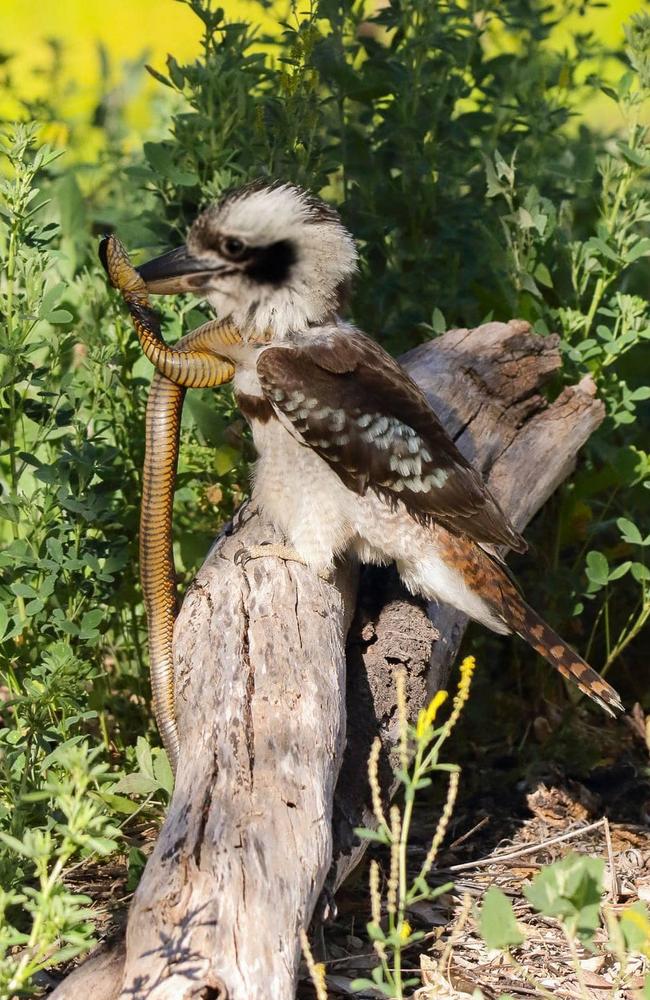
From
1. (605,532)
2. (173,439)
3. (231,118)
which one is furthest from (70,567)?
(605,532)

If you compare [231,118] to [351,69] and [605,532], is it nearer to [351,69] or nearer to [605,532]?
[351,69]

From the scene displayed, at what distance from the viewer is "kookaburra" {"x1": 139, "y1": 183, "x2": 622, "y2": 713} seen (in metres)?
3.88

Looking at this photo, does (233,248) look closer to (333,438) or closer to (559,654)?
(333,438)

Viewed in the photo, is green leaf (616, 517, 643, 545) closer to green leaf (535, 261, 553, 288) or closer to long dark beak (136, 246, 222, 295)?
green leaf (535, 261, 553, 288)

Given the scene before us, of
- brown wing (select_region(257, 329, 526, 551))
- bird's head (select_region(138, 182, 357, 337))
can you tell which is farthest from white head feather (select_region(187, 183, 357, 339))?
brown wing (select_region(257, 329, 526, 551))

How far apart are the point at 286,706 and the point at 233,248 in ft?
5.04

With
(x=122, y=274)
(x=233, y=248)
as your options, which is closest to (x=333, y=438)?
(x=233, y=248)

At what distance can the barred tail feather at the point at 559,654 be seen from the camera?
12.7 feet

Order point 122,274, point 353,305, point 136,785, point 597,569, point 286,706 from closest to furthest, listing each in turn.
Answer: point 286,706
point 136,785
point 122,274
point 597,569
point 353,305

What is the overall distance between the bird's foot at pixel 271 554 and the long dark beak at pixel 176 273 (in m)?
0.84

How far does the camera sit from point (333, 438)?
12.7 ft

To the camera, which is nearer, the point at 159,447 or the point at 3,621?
the point at 3,621

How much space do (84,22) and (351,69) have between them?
21.4 feet

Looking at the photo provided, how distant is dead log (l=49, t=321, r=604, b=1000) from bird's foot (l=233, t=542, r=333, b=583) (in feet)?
Result: 0.18
